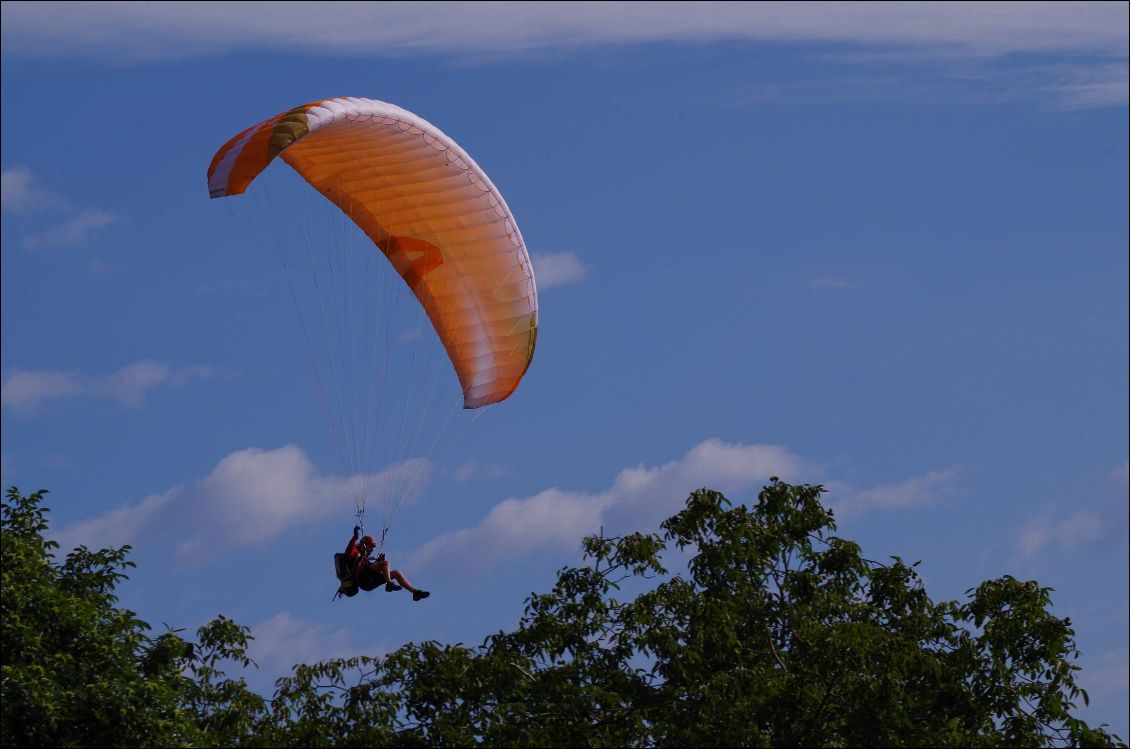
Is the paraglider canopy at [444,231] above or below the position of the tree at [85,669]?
above

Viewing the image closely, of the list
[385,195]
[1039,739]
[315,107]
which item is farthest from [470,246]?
[1039,739]

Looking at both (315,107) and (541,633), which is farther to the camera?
(541,633)

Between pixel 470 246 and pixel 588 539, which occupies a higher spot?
pixel 470 246

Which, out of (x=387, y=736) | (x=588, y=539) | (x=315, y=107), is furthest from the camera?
(x=588, y=539)

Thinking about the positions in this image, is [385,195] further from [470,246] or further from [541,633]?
[541,633]

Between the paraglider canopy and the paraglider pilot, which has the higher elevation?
the paraglider canopy

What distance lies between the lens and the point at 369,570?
22094 mm

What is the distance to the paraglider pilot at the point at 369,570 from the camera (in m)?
22.0

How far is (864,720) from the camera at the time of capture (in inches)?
879

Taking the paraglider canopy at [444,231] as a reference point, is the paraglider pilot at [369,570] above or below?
below

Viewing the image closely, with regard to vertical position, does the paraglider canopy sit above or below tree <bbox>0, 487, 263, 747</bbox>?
above

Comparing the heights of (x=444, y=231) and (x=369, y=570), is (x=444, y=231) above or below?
above

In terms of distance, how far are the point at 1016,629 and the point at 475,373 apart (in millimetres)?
7124

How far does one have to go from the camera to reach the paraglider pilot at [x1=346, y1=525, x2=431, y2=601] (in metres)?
22.0
